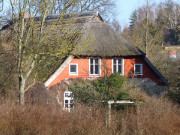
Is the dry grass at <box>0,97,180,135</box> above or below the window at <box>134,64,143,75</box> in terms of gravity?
below

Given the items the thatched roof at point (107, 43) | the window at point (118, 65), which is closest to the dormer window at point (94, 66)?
the thatched roof at point (107, 43)

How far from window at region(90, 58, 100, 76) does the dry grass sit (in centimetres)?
1208

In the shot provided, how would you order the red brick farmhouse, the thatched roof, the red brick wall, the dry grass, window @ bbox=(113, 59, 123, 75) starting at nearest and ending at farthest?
the dry grass, the red brick wall, the red brick farmhouse, the thatched roof, window @ bbox=(113, 59, 123, 75)

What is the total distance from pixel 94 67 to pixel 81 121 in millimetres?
13279

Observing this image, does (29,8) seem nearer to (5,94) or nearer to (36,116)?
(36,116)

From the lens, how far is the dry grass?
8.16 m

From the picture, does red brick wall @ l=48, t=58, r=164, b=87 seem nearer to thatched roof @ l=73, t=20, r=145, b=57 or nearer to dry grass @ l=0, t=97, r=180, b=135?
thatched roof @ l=73, t=20, r=145, b=57

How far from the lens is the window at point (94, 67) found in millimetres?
21516

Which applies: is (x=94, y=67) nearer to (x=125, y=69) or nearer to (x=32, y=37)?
(x=125, y=69)

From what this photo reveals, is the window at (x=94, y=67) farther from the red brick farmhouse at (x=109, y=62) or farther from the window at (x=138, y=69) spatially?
the window at (x=138, y=69)

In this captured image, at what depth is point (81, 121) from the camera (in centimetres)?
845

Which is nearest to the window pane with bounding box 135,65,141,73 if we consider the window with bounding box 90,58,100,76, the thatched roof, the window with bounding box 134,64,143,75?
the window with bounding box 134,64,143,75

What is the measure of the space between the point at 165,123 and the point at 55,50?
13.4 feet

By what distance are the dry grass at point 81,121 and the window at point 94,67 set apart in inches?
476
